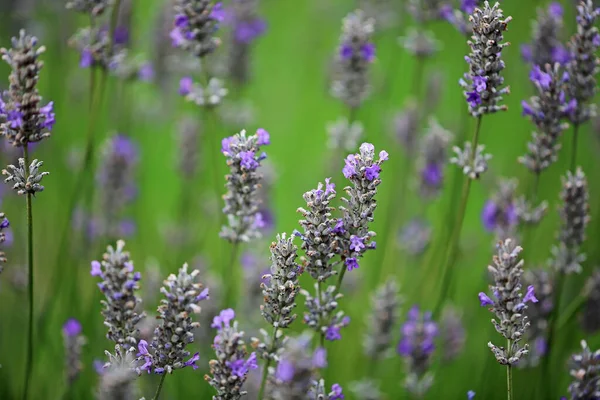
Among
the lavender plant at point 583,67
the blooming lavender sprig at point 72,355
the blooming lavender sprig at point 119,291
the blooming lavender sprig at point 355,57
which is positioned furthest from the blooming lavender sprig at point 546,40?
the blooming lavender sprig at point 72,355

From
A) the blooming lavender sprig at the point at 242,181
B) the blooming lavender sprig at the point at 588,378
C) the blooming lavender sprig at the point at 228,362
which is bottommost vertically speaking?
the blooming lavender sprig at the point at 228,362

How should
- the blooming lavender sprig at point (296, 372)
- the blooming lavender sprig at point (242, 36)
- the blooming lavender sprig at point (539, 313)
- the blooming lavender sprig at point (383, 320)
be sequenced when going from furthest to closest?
the blooming lavender sprig at point (242, 36) → the blooming lavender sprig at point (383, 320) → the blooming lavender sprig at point (539, 313) → the blooming lavender sprig at point (296, 372)

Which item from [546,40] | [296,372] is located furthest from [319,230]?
[546,40]

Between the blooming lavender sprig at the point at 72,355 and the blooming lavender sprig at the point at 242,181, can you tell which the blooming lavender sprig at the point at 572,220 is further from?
the blooming lavender sprig at the point at 72,355

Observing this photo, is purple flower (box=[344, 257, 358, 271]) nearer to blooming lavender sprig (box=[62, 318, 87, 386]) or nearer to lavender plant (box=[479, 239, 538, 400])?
lavender plant (box=[479, 239, 538, 400])

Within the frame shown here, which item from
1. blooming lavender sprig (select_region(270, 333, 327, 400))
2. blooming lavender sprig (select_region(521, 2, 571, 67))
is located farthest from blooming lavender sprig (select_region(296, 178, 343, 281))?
blooming lavender sprig (select_region(521, 2, 571, 67))

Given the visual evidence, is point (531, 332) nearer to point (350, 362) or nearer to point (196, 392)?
point (350, 362)

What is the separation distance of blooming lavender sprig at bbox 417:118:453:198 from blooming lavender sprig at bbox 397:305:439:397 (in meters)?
1.06

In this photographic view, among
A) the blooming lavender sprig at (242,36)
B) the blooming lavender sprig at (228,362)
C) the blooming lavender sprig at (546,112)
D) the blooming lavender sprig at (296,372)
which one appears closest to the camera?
the blooming lavender sprig at (296,372)

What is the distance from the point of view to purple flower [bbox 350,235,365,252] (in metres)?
1.81

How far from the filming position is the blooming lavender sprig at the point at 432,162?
3457 millimetres

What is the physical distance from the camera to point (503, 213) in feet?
9.64

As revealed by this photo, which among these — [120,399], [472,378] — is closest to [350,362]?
Result: [472,378]

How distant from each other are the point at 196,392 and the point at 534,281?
65.6 inches
